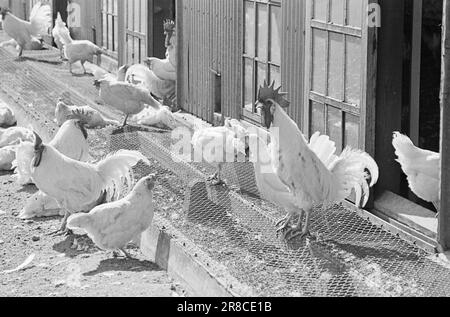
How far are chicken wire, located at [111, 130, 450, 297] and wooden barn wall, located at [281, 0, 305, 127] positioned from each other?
95 centimetres

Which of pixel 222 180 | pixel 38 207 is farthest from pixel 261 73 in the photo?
pixel 38 207

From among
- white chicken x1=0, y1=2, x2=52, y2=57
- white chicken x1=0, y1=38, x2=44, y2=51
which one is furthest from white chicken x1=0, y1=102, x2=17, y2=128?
white chicken x1=0, y1=38, x2=44, y2=51

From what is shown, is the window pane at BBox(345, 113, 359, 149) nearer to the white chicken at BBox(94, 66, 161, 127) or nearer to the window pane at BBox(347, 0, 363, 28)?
the window pane at BBox(347, 0, 363, 28)

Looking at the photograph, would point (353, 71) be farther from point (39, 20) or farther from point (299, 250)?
point (39, 20)

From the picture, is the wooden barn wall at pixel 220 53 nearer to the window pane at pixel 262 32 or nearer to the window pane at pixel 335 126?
the window pane at pixel 262 32

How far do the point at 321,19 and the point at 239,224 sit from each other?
222 centimetres

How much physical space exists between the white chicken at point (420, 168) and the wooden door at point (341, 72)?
2.28 ft

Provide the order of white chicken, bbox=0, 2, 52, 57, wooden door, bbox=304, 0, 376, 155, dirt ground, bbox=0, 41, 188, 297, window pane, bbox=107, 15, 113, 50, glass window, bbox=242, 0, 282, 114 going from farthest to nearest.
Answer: white chicken, bbox=0, 2, 52, 57
window pane, bbox=107, 15, 113, 50
glass window, bbox=242, 0, 282, 114
wooden door, bbox=304, 0, 376, 155
dirt ground, bbox=0, 41, 188, 297

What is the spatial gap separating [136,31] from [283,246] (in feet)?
27.9

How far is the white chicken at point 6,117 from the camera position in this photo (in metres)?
14.5

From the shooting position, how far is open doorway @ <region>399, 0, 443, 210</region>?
9.05m

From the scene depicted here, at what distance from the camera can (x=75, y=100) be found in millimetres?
15156

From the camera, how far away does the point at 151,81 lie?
14484 millimetres

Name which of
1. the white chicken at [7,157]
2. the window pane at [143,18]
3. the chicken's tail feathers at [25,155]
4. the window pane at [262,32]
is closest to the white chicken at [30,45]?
the window pane at [143,18]
